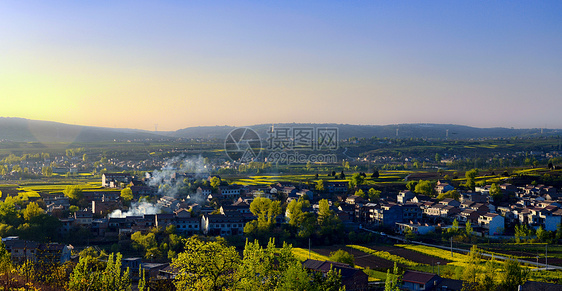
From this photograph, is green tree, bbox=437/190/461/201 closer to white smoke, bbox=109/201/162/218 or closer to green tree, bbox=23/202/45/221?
white smoke, bbox=109/201/162/218

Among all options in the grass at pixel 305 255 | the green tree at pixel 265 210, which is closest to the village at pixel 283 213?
the green tree at pixel 265 210

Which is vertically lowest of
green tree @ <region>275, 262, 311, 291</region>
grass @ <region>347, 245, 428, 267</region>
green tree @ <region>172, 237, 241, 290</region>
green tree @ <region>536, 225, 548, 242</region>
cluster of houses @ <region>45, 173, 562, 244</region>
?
grass @ <region>347, 245, 428, 267</region>

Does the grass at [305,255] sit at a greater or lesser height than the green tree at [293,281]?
lesser

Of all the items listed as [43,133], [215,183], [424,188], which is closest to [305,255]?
[215,183]

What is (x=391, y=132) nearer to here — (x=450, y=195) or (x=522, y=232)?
(x=450, y=195)

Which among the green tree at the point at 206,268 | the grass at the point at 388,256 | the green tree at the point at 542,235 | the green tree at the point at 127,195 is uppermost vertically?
the green tree at the point at 206,268

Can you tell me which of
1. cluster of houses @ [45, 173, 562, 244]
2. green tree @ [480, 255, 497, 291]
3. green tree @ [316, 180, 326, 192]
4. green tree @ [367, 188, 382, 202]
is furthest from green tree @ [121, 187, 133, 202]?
green tree @ [480, 255, 497, 291]

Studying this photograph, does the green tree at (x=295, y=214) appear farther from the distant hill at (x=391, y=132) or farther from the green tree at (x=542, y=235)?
the distant hill at (x=391, y=132)

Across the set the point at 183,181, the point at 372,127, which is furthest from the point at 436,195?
the point at 372,127
